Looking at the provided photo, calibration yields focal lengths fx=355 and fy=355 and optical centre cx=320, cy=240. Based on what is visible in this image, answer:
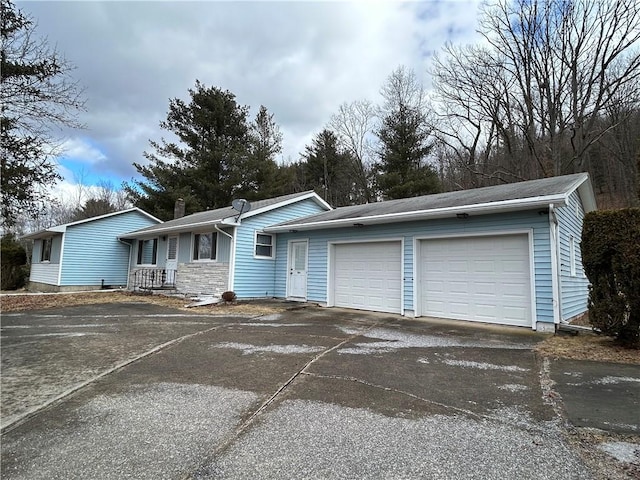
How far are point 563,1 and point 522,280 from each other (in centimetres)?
1651

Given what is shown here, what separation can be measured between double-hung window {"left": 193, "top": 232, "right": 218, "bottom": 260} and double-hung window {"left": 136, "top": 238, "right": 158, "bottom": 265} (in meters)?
3.58

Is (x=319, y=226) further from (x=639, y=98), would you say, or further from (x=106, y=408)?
(x=639, y=98)

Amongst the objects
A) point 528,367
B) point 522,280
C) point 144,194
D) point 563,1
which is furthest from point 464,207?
point 144,194

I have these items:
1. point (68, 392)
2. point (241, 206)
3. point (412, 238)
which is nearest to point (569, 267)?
point (412, 238)

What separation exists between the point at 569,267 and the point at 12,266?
87.1ft

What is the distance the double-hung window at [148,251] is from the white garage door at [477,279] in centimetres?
1246

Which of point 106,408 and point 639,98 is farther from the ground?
point 639,98

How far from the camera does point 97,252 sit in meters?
17.5

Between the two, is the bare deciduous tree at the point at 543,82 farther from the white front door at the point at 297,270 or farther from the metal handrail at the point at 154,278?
the metal handrail at the point at 154,278

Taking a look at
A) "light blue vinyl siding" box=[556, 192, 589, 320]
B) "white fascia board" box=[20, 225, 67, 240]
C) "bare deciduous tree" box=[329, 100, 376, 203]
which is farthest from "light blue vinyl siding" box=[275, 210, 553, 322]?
"bare deciduous tree" box=[329, 100, 376, 203]

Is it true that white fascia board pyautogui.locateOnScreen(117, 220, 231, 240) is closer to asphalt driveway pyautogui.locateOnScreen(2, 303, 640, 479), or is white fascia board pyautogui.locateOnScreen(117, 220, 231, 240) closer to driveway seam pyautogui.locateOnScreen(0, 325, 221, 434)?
asphalt driveway pyautogui.locateOnScreen(2, 303, 640, 479)

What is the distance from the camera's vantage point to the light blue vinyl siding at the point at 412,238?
7156mm

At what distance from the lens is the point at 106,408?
340 cm

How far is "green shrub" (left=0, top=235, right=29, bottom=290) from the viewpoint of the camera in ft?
65.9
